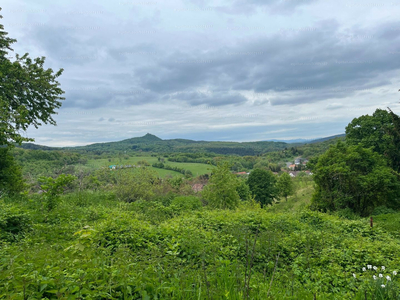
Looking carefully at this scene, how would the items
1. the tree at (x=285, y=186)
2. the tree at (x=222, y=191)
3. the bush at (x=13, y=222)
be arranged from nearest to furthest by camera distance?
1. the bush at (x=13, y=222)
2. the tree at (x=222, y=191)
3. the tree at (x=285, y=186)

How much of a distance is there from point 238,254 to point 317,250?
7.01 ft

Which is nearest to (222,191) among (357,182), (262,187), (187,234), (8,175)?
(357,182)

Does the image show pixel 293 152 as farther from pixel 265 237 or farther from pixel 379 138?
pixel 265 237

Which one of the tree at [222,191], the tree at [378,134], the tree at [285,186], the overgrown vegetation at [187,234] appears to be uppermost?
the tree at [378,134]

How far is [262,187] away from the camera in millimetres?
40469

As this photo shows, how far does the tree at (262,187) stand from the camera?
39969 millimetres

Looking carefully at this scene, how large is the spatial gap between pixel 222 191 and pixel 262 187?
24769 millimetres

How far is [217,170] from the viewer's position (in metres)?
18.6

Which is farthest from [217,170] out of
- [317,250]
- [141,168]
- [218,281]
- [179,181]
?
[218,281]

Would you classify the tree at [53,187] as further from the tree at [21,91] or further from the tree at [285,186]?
the tree at [285,186]

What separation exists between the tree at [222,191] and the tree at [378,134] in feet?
40.7

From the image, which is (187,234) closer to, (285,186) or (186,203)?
(186,203)

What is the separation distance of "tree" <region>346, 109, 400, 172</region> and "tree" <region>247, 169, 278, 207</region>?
18.6 meters

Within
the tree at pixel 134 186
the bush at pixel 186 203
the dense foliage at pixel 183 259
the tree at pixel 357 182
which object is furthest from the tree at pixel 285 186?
the dense foliage at pixel 183 259
